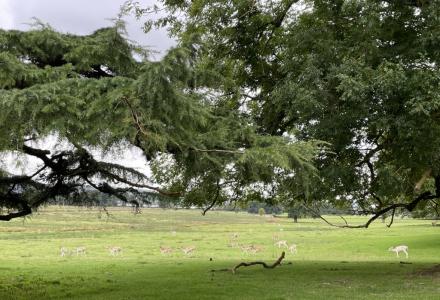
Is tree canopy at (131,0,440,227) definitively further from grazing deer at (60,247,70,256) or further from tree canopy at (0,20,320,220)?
grazing deer at (60,247,70,256)

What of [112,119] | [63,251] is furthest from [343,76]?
[63,251]

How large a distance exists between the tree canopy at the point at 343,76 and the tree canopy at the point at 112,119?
5.73 feet

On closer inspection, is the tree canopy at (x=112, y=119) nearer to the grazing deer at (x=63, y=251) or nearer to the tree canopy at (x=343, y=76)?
the tree canopy at (x=343, y=76)

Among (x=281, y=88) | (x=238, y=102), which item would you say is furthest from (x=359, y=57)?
(x=238, y=102)

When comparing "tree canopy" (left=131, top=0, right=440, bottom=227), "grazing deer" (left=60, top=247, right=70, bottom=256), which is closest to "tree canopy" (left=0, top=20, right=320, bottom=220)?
"tree canopy" (left=131, top=0, right=440, bottom=227)

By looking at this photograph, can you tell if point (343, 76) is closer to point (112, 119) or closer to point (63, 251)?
point (112, 119)

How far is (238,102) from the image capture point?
1722cm

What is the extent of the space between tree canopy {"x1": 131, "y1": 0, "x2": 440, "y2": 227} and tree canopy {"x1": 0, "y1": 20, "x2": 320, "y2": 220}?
1.75 metres

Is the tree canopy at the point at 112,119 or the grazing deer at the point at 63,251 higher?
the tree canopy at the point at 112,119

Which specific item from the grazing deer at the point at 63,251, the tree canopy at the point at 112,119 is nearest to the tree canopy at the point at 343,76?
the tree canopy at the point at 112,119

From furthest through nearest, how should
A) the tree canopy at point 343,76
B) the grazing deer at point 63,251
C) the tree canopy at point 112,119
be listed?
1. the grazing deer at point 63,251
2. the tree canopy at point 343,76
3. the tree canopy at point 112,119

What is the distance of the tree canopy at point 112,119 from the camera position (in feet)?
23.5

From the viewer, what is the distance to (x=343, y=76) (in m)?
12.0

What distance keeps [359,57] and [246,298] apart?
22.4ft
